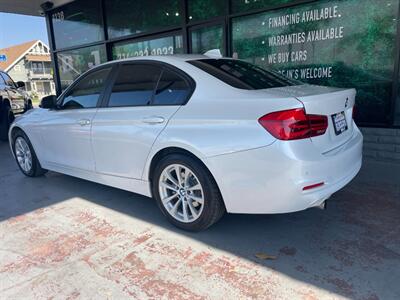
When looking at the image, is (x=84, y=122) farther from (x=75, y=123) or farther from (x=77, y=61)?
(x=77, y=61)

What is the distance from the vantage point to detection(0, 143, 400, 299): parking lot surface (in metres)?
2.38

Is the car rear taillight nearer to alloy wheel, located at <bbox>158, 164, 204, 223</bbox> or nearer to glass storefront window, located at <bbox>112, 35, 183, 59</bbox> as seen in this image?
alloy wheel, located at <bbox>158, 164, 204, 223</bbox>

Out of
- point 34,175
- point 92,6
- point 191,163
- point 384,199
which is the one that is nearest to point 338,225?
point 384,199

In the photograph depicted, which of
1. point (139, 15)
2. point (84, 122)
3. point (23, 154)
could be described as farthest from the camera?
point (139, 15)

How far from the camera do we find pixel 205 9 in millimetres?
6891

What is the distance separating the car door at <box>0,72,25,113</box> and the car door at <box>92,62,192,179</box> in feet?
22.4

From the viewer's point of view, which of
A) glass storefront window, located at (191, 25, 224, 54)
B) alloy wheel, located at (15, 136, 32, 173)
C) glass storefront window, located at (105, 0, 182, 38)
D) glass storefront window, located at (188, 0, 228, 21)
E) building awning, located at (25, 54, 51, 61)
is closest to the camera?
alloy wheel, located at (15, 136, 32, 173)

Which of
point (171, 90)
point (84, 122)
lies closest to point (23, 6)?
point (84, 122)

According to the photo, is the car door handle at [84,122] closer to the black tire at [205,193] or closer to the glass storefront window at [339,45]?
the black tire at [205,193]

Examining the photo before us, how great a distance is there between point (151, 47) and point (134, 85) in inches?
197

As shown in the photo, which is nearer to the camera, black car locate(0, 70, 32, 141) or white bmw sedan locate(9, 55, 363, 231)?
white bmw sedan locate(9, 55, 363, 231)

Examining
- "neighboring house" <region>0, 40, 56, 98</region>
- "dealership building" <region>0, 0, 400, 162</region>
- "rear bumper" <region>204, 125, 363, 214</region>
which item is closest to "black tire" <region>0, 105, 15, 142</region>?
"dealership building" <region>0, 0, 400, 162</region>

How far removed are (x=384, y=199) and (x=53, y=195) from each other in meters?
3.87

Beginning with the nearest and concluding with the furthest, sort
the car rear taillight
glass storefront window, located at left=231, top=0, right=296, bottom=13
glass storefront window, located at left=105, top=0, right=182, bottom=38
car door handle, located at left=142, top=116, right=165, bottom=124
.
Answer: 1. the car rear taillight
2. car door handle, located at left=142, top=116, right=165, bottom=124
3. glass storefront window, located at left=231, top=0, right=296, bottom=13
4. glass storefront window, located at left=105, top=0, right=182, bottom=38
